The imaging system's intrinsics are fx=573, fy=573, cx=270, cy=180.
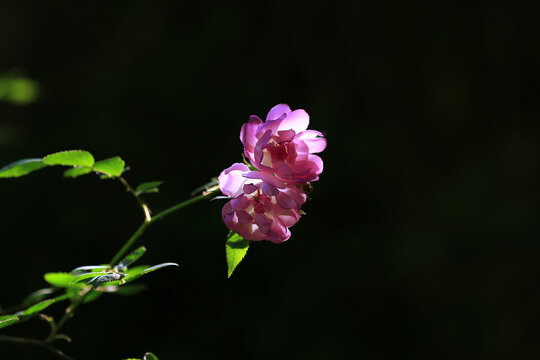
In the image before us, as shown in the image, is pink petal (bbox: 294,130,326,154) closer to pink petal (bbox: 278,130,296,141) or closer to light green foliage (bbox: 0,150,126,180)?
pink petal (bbox: 278,130,296,141)

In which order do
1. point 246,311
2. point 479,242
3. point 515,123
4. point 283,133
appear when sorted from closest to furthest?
point 283,133
point 246,311
point 479,242
point 515,123

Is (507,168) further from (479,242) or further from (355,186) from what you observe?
(355,186)

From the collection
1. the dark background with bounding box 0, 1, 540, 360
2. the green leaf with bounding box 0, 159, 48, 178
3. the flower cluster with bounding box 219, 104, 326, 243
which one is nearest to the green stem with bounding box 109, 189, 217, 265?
the flower cluster with bounding box 219, 104, 326, 243

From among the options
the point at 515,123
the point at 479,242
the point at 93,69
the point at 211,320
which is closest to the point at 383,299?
the point at 479,242

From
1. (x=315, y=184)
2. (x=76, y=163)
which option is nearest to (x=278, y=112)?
(x=76, y=163)

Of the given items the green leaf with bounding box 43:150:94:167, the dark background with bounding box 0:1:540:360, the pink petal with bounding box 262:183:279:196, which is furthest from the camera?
the dark background with bounding box 0:1:540:360

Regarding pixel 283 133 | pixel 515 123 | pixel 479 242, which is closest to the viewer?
pixel 283 133
